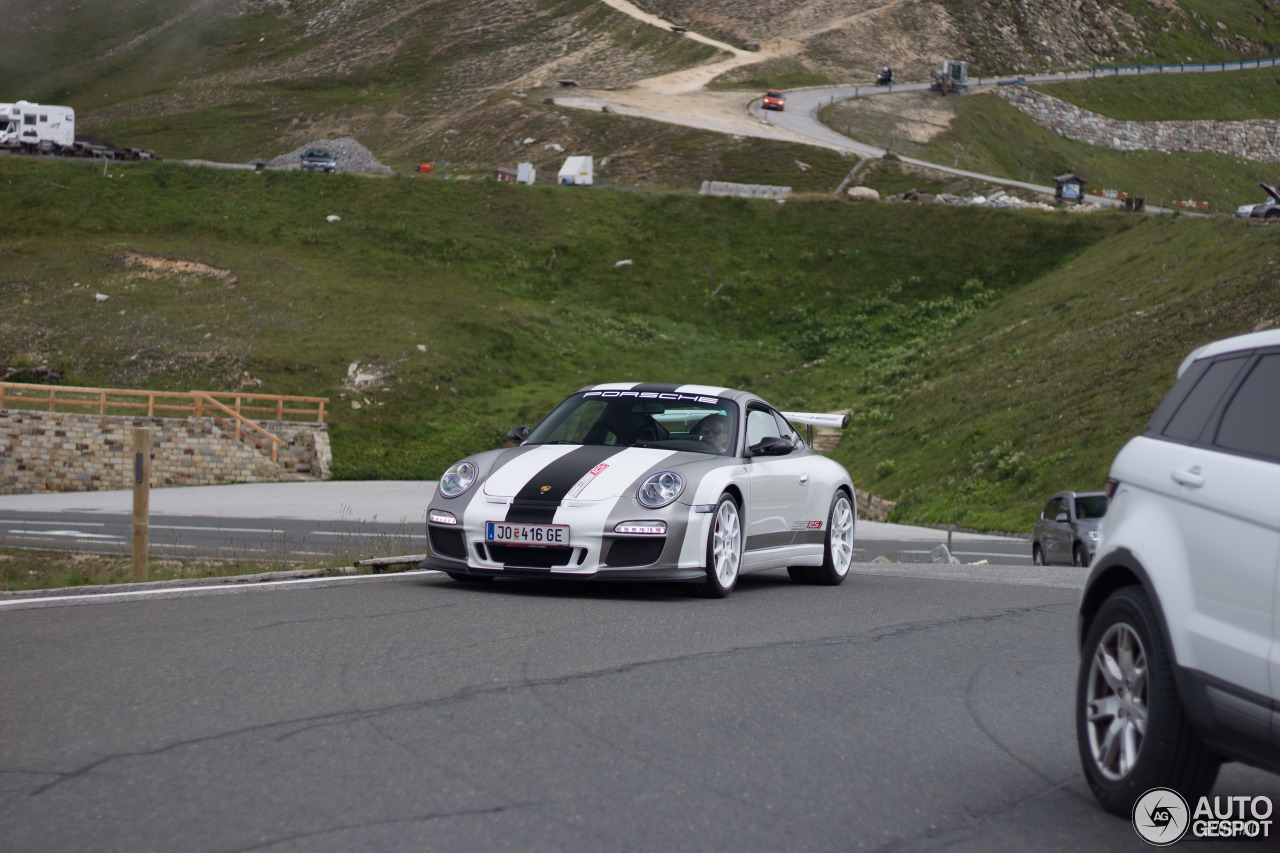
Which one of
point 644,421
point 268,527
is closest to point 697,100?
point 268,527

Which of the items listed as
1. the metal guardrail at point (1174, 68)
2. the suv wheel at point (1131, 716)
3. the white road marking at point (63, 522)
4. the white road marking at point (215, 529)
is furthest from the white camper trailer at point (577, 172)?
the suv wheel at point (1131, 716)

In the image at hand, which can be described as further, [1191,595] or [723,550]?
[723,550]

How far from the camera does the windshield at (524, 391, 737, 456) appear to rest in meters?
10.7

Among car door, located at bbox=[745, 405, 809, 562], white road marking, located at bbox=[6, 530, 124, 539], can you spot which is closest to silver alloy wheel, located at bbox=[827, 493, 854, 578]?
car door, located at bbox=[745, 405, 809, 562]

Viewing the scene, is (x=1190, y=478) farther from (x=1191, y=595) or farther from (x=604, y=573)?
(x=604, y=573)

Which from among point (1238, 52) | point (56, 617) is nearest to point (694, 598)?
point (56, 617)

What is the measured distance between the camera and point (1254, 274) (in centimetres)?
3231

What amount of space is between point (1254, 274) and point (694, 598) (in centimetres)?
2737

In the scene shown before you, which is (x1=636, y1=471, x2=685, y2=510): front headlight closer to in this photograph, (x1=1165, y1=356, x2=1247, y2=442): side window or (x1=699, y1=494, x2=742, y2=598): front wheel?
(x1=699, y1=494, x2=742, y2=598): front wheel

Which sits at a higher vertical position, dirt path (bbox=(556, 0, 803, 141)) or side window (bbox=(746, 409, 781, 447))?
dirt path (bbox=(556, 0, 803, 141))

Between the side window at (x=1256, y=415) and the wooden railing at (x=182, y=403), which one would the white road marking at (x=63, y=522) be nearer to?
the wooden railing at (x=182, y=403)

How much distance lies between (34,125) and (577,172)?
112 feet

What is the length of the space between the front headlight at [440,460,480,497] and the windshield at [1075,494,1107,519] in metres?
11.8

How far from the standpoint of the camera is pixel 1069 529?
18.7 metres
